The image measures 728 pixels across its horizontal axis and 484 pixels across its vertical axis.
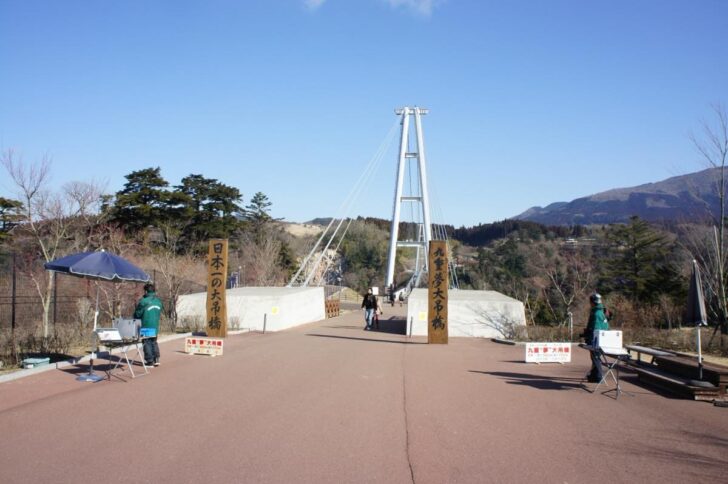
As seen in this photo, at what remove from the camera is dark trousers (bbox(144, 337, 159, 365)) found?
11.5 metres

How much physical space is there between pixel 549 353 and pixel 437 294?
4740 mm

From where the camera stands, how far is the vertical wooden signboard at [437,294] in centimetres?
1789

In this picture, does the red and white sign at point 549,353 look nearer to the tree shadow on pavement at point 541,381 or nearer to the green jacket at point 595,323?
the tree shadow on pavement at point 541,381

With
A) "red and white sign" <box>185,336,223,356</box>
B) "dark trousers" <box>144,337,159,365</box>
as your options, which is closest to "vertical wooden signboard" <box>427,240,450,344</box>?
"red and white sign" <box>185,336,223,356</box>

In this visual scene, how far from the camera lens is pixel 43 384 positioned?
962 cm

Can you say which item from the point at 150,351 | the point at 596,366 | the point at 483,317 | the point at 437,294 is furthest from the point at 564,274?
the point at 150,351

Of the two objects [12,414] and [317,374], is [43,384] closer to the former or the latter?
[12,414]

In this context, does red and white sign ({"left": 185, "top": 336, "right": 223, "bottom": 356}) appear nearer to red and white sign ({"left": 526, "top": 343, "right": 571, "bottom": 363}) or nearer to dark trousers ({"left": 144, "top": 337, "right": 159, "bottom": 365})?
dark trousers ({"left": 144, "top": 337, "right": 159, "bottom": 365})

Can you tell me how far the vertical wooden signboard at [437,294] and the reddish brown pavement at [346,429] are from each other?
5.75 meters

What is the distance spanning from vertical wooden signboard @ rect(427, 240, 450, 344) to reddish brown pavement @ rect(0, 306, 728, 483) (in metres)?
5.75

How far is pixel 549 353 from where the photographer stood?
45.3ft

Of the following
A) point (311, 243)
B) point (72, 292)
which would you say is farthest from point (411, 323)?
point (311, 243)

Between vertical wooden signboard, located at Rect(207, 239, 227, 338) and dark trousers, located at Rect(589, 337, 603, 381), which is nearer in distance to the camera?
dark trousers, located at Rect(589, 337, 603, 381)

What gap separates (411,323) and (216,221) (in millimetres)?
31047
